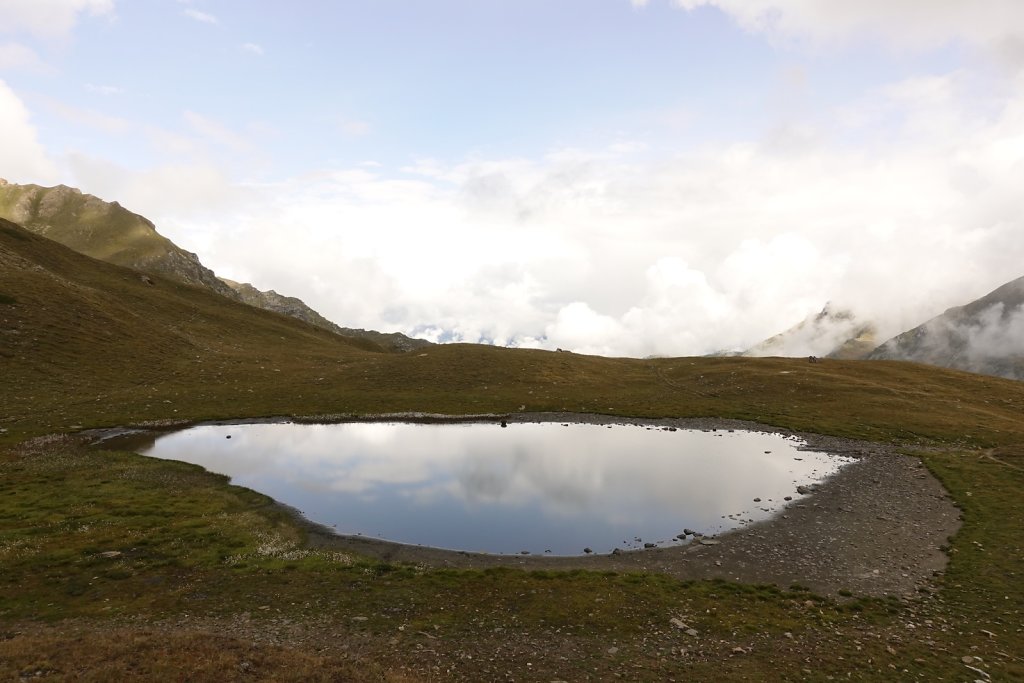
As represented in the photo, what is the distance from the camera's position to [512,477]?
44.9 m

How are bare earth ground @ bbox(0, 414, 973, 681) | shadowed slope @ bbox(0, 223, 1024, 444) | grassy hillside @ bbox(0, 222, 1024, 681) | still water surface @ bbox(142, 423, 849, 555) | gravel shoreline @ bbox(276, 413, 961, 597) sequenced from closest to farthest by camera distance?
bare earth ground @ bbox(0, 414, 973, 681)
grassy hillside @ bbox(0, 222, 1024, 681)
gravel shoreline @ bbox(276, 413, 961, 597)
still water surface @ bbox(142, 423, 849, 555)
shadowed slope @ bbox(0, 223, 1024, 444)

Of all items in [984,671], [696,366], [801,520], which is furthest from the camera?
[696,366]

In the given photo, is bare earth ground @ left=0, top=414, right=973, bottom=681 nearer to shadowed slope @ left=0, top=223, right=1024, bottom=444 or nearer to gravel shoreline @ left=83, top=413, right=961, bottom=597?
gravel shoreline @ left=83, top=413, right=961, bottom=597

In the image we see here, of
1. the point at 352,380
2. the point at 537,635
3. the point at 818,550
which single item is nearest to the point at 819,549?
the point at 818,550

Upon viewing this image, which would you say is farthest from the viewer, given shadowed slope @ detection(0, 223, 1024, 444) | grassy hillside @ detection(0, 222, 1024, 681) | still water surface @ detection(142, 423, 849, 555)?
shadowed slope @ detection(0, 223, 1024, 444)

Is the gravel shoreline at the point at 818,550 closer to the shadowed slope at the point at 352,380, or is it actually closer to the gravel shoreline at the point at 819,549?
the gravel shoreline at the point at 819,549

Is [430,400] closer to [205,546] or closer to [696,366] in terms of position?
[205,546]

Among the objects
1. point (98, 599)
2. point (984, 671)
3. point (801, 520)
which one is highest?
point (801, 520)

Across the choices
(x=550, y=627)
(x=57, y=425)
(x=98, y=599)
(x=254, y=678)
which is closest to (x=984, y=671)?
(x=550, y=627)

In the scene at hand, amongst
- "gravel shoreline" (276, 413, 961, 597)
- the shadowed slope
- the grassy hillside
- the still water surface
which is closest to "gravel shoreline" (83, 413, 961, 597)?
"gravel shoreline" (276, 413, 961, 597)

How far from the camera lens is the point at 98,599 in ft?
72.9

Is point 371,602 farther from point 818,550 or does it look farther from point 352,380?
point 352,380

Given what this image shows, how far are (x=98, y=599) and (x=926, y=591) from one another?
4061 centimetres

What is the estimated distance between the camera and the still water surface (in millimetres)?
33625
